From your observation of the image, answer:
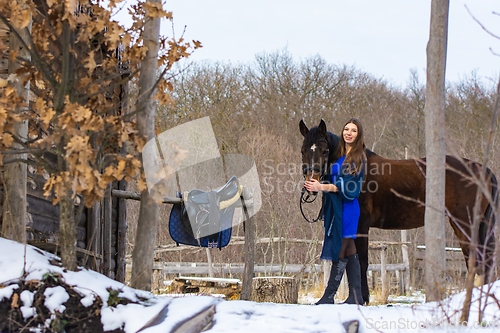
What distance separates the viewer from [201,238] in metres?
5.40

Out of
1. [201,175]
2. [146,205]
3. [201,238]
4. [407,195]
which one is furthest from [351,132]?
[201,175]

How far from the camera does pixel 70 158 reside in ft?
9.15

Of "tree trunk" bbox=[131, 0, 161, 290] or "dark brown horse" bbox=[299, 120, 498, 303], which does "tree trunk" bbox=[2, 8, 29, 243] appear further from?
"dark brown horse" bbox=[299, 120, 498, 303]

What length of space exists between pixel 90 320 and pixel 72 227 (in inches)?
29.0

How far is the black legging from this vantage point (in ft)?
13.2

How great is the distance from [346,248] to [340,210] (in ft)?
1.11

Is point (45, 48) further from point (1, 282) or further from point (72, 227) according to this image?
point (1, 282)

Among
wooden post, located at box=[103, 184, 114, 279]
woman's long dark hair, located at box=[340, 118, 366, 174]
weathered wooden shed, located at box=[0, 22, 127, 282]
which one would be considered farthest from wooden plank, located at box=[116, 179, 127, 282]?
woman's long dark hair, located at box=[340, 118, 366, 174]

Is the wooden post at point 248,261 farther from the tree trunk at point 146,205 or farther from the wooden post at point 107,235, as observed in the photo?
the tree trunk at point 146,205

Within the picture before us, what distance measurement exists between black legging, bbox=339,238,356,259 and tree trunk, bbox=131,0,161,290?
1632 millimetres

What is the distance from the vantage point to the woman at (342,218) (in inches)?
157

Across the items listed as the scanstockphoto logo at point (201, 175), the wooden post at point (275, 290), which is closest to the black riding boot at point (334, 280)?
the scanstockphoto logo at point (201, 175)

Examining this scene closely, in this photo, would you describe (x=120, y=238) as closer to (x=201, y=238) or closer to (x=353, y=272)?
(x=201, y=238)

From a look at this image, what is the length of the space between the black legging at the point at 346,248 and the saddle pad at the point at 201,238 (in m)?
1.75
